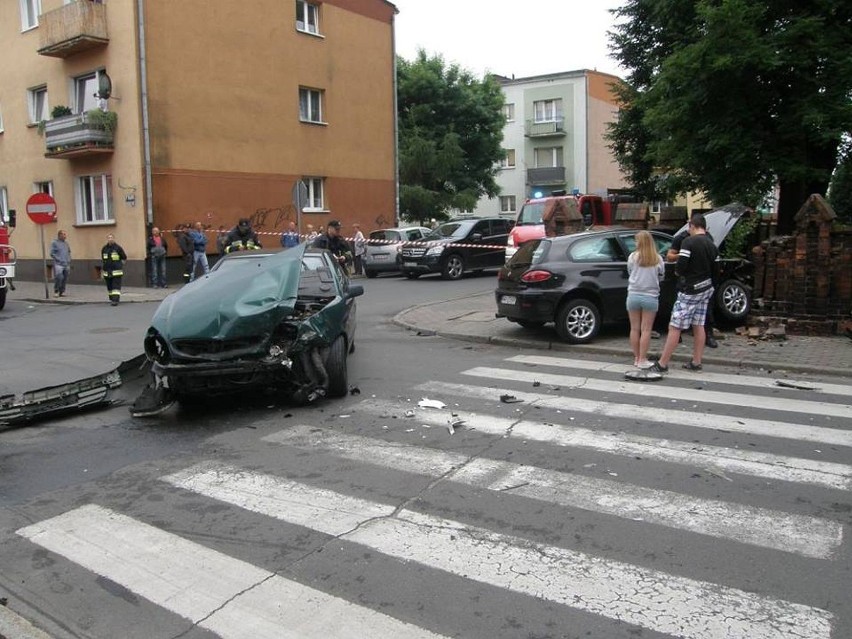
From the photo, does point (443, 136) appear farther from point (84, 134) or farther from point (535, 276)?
point (535, 276)

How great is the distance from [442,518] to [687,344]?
700cm

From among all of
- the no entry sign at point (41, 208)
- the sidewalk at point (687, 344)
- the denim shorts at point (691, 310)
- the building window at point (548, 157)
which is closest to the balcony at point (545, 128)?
the building window at point (548, 157)

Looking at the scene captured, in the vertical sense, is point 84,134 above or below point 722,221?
above

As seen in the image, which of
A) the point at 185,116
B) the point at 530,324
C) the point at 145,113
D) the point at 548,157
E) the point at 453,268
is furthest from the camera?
the point at 548,157

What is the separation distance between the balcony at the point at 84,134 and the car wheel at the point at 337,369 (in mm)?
17544

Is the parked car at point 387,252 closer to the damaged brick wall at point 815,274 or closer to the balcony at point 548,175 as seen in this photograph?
the damaged brick wall at point 815,274

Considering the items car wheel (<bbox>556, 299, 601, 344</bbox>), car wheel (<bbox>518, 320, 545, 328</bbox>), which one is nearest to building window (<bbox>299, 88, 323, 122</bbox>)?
car wheel (<bbox>518, 320, 545, 328</bbox>)

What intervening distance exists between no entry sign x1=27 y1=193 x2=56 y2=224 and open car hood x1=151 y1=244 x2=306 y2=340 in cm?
1296

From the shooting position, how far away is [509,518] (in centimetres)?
464

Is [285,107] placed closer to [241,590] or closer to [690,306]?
[690,306]

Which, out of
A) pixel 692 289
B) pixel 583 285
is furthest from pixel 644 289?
pixel 583 285

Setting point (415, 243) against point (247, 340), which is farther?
point (415, 243)

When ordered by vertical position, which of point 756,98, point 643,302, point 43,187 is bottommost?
point 643,302

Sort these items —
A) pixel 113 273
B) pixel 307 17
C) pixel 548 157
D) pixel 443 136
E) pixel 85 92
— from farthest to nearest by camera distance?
pixel 548 157
pixel 443 136
pixel 307 17
pixel 85 92
pixel 113 273
